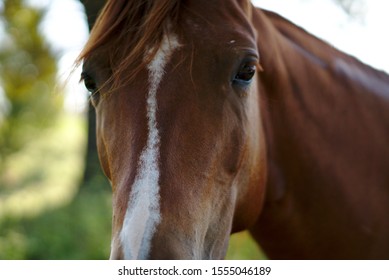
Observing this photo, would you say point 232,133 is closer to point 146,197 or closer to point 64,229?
point 146,197

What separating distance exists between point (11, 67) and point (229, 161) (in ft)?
40.6

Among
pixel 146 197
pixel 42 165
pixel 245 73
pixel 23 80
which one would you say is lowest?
pixel 42 165

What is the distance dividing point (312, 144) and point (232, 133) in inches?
23.5

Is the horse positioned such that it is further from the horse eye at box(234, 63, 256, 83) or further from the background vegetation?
the background vegetation

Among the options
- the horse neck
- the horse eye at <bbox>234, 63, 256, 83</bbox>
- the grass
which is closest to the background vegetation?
the grass

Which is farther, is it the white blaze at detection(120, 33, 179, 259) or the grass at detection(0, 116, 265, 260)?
the grass at detection(0, 116, 265, 260)

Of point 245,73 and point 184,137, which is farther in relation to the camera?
point 245,73

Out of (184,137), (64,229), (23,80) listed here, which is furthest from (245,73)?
(23,80)

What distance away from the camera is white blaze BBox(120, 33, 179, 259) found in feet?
5.03

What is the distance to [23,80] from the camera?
14.1 metres
